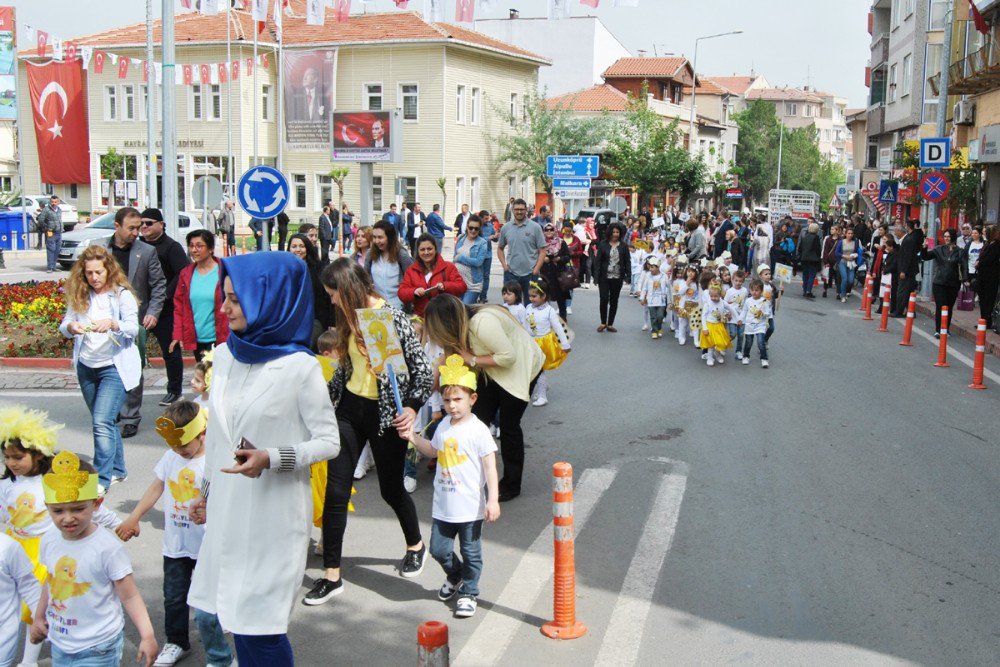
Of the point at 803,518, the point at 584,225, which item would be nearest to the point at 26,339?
the point at 803,518

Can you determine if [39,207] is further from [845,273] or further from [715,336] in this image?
[715,336]

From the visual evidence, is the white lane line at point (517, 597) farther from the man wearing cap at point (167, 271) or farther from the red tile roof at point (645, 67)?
the red tile roof at point (645, 67)

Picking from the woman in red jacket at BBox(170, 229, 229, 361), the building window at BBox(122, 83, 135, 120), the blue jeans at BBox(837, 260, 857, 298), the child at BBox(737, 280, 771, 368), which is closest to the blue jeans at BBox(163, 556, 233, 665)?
the woman in red jacket at BBox(170, 229, 229, 361)

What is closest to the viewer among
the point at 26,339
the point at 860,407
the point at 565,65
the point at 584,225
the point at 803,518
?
the point at 803,518

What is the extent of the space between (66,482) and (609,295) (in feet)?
44.9

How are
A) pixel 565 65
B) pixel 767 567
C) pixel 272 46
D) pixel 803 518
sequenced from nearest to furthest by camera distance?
pixel 767 567 < pixel 803 518 < pixel 272 46 < pixel 565 65

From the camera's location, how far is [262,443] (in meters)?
3.79

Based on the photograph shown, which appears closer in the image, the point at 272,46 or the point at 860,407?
the point at 860,407

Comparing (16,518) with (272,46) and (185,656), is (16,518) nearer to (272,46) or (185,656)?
(185,656)

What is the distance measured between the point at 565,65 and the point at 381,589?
6466cm

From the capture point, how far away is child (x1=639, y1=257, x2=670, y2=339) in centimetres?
1650

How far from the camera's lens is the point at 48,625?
13.6 ft

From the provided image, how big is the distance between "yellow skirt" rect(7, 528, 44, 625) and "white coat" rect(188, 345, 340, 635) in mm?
1174

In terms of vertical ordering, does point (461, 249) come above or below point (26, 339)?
above
